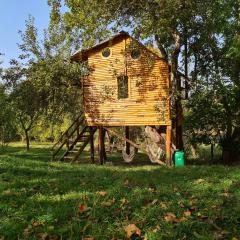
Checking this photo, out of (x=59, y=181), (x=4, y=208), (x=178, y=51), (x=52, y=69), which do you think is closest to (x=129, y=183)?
(x=59, y=181)

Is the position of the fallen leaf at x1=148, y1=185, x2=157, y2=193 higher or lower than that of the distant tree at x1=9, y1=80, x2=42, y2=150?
lower

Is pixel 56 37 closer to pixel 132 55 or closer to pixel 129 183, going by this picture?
pixel 132 55

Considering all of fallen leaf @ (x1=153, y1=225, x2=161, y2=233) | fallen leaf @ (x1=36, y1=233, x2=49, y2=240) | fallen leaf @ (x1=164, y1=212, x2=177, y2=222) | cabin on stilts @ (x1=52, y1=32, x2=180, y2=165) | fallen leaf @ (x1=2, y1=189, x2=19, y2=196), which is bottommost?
fallen leaf @ (x1=36, y1=233, x2=49, y2=240)

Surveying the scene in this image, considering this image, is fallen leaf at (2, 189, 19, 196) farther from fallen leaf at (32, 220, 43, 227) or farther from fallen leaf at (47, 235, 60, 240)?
fallen leaf at (47, 235, 60, 240)

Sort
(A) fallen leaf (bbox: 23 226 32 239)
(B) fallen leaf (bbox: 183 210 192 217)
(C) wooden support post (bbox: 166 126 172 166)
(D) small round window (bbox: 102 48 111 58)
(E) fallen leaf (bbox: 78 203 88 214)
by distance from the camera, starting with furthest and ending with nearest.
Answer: (D) small round window (bbox: 102 48 111 58)
(C) wooden support post (bbox: 166 126 172 166)
(E) fallen leaf (bbox: 78 203 88 214)
(B) fallen leaf (bbox: 183 210 192 217)
(A) fallen leaf (bbox: 23 226 32 239)

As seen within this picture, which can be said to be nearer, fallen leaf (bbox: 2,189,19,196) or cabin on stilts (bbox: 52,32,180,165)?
fallen leaf (bbox: 2,189,19,196)

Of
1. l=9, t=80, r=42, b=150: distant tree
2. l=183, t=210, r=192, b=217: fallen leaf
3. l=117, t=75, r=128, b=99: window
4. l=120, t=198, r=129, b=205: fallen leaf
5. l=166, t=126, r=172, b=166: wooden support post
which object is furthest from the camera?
l=9, t=80, r=42, b=150: distant tree

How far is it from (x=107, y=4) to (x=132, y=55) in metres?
3.66

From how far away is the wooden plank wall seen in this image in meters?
22.6

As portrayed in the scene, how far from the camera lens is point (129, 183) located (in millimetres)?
10805

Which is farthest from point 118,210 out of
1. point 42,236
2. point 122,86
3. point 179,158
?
point 122,86

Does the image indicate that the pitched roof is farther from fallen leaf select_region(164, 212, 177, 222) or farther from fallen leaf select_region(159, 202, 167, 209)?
fallen leaf select_region(164, 212, 177, 222)

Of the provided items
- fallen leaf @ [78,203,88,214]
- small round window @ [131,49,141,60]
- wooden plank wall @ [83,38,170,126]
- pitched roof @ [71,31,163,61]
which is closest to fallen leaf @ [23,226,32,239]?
fallen leaf @ [78,203,88,214]

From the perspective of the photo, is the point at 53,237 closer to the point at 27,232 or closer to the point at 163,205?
the point at 27,232
